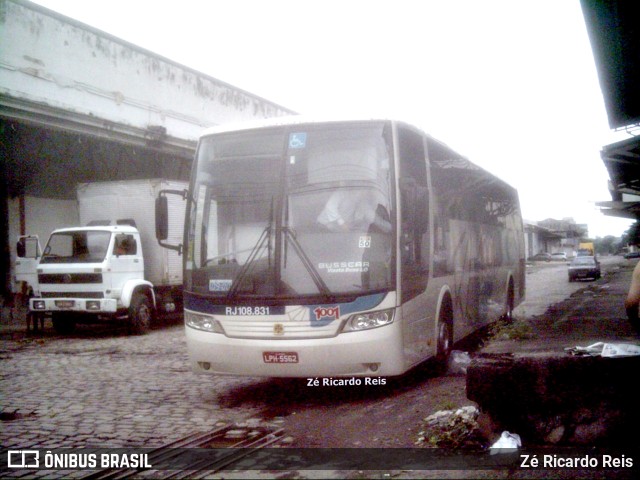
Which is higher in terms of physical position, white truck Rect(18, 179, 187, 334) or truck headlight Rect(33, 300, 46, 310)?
white truck Rect(18, 179, 187, 334)

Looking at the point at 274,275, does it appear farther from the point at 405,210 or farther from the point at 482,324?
the point at 482,324

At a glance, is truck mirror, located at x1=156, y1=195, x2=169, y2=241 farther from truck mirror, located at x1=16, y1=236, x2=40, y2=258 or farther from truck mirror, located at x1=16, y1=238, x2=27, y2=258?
truck mirror, located at x1=16, y1=238, x2=27, y2=258

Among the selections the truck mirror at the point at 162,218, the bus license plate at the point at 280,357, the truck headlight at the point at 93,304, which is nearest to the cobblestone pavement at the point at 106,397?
the bus license plate at the point at 280,357

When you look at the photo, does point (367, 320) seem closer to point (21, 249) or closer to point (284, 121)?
point (284, 121)

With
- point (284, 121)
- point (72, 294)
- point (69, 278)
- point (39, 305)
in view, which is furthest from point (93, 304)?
point (284, 121)

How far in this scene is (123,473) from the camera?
525 cm

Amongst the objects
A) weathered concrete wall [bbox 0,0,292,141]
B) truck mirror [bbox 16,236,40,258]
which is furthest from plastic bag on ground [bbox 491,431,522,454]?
weathered concrete wall [bbox 0,0,292,141]

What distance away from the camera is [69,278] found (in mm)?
14812

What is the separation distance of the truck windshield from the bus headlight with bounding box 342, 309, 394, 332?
9.08 metres

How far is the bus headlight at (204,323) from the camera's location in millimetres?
7539

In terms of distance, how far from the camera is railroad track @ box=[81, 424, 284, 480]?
5.20 meters

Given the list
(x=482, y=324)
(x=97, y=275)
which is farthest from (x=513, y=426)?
(x=97, y=275)

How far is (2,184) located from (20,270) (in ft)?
10.4

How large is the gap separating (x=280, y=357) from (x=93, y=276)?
8.74 metres
